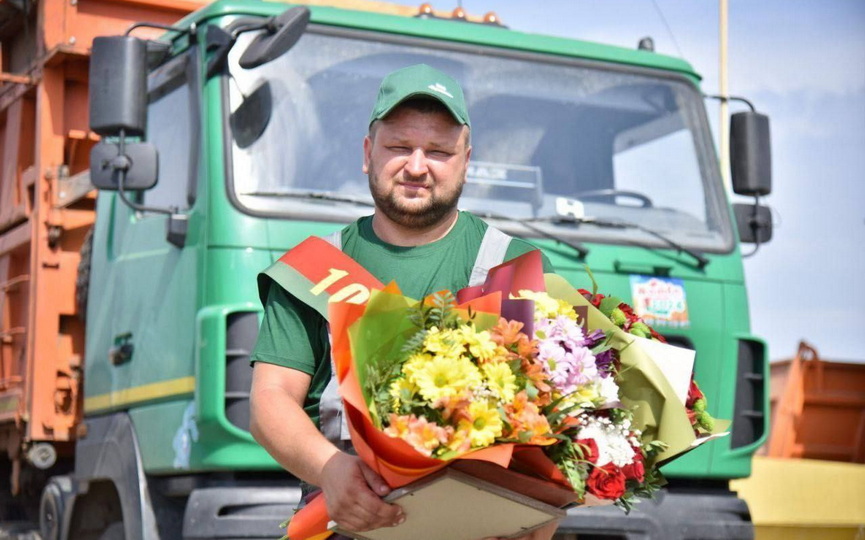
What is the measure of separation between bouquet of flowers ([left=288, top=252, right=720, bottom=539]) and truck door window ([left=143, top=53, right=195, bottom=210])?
319cm

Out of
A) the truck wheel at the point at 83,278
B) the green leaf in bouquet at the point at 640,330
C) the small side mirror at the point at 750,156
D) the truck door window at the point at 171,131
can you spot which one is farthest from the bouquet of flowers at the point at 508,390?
the truck wheel at the point at 83,278

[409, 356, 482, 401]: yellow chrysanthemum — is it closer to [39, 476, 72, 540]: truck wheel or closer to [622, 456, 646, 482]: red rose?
[622, 456, 646, 482]: red rose

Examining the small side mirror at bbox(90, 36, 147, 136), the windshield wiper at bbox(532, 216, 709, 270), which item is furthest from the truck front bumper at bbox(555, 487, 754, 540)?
the small side mirror at bbox(90, 36, 147, 136)

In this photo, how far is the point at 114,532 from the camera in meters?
5.95

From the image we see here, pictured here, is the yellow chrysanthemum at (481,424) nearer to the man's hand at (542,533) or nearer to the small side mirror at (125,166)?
the man's hand at (542,533)

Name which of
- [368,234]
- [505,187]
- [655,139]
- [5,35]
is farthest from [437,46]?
[368,234]

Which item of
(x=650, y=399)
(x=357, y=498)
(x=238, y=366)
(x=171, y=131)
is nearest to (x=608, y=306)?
(x=650, y=399)

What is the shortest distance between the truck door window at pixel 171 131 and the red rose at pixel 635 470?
10.9 feet

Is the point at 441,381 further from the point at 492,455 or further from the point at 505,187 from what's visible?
the point at 505,187

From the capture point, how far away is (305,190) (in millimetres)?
5383

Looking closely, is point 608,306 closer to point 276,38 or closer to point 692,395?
point 692,395

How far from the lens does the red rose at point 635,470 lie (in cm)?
244

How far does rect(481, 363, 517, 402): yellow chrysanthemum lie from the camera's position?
2279mm

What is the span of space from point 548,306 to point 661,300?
3351 millimetres
